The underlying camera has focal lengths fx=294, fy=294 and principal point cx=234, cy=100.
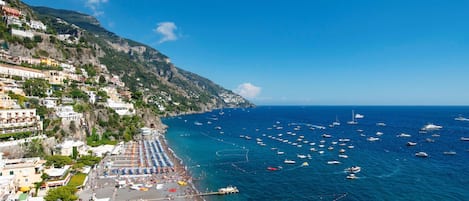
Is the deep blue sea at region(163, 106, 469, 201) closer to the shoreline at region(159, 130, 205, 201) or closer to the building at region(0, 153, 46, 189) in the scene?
the shoreline at region(159, 130, 205, 201)

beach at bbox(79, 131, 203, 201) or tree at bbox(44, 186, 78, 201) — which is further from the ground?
tree at bbox(44, 186, 78, 201)

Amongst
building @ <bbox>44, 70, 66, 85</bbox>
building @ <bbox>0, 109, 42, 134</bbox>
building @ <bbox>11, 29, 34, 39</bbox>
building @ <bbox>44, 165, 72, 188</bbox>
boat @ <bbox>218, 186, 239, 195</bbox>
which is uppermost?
building @ <bbox>11, 29, 34, 39</bbox>

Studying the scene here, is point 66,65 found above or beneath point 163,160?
above

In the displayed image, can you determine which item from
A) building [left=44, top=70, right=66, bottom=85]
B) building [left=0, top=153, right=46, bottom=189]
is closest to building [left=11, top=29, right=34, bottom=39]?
building [left=44, top=70, right=66, bottom=85]

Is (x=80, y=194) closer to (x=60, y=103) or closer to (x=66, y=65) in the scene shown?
(x=60, y=103)

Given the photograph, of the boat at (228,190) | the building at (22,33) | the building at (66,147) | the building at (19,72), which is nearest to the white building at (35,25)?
the building at (22,33)

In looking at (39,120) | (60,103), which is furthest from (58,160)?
(60,103)

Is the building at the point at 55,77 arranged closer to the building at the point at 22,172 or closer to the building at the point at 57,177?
the building at the point at 57,177
